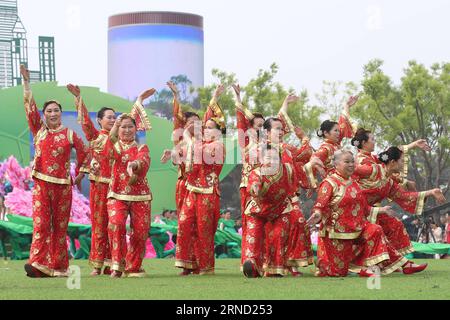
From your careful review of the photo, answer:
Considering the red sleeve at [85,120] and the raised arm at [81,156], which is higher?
the red sleeve at [85,120]

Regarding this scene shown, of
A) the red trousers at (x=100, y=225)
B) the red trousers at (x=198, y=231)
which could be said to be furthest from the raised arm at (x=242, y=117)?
the red trousers at (x=100, y=225)

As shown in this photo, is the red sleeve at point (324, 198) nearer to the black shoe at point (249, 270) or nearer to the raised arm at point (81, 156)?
the black shoe at point (249, 270)

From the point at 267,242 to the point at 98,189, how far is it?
2105 mm

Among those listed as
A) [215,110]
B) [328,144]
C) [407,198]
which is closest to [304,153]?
[328,144]

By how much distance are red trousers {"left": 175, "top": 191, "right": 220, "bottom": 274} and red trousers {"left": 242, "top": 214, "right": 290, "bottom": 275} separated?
0.59m

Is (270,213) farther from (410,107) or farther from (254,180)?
(410,107)

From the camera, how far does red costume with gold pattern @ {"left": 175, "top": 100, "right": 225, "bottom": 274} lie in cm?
1106

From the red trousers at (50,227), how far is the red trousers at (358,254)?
2.54 metres

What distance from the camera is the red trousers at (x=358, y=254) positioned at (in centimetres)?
1016

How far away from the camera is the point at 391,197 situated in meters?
11.3

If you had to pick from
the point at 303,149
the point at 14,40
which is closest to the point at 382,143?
the point at 14,40

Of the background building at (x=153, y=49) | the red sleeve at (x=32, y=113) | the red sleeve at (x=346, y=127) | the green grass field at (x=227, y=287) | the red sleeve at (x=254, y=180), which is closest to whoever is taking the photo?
the green grass field at (x=227, y=287)

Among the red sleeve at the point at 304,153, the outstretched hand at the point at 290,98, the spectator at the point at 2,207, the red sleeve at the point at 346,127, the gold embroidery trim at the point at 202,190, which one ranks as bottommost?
the spectator at the point at 2,207
